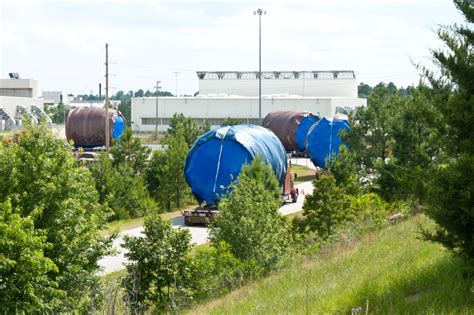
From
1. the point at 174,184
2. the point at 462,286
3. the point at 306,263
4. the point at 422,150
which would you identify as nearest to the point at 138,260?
the point at 306,263

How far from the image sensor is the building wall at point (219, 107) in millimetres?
98938

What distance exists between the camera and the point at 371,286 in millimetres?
10594

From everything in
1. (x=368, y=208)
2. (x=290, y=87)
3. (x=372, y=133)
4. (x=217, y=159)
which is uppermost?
(x=290, y=87)

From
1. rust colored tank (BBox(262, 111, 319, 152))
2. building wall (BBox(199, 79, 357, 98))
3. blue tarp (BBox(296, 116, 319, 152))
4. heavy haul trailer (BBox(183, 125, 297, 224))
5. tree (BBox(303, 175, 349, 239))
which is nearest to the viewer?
tree (BBox(303, 175, 349, 239))

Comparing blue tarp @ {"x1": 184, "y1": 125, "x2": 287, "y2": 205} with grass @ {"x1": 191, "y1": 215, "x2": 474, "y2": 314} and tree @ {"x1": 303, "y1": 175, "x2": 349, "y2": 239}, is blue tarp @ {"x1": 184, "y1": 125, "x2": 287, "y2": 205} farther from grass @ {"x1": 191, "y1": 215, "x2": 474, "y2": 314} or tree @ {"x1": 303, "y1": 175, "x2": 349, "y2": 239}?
grass @ {"x1": 191, "y1": 215, "x2": 474, "y2": 314}

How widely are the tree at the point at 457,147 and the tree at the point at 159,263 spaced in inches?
255

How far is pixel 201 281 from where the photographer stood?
621 inches

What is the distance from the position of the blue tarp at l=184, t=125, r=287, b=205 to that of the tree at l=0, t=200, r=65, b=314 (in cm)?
1621

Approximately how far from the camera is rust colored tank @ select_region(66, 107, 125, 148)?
198ft

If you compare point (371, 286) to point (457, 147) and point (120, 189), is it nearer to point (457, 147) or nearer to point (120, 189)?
point (457, 147)

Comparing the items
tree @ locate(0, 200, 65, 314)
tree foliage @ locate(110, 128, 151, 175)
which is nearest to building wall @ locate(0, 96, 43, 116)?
tree foliage @ locate(110, 128, 151, 175)

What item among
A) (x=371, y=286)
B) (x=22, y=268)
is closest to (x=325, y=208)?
(x=22, y=268)

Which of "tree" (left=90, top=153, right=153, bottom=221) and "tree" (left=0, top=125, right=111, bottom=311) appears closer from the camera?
"tree" (left=0, top=125, right=111, bottom=311)

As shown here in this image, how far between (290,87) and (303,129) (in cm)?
6363
